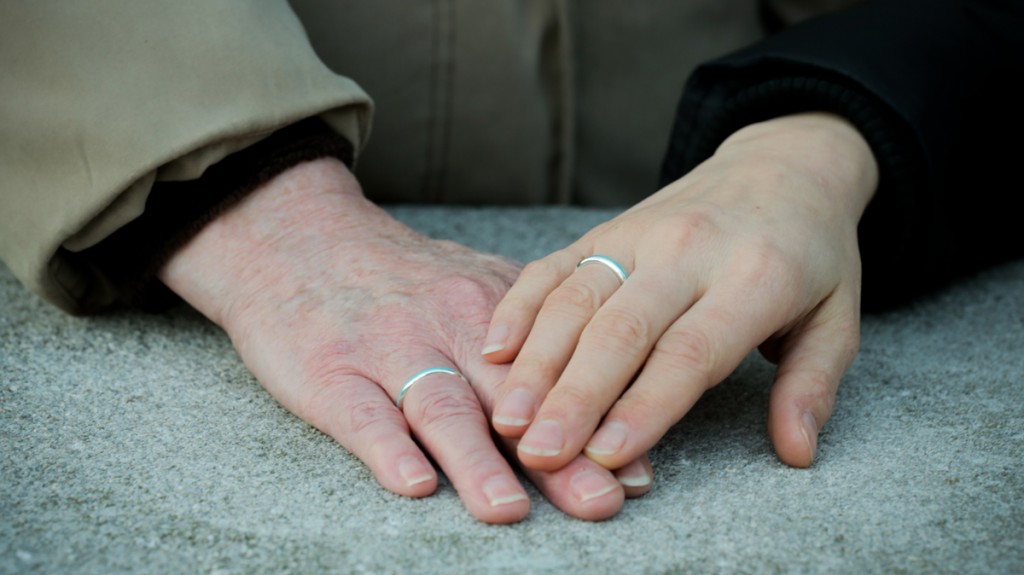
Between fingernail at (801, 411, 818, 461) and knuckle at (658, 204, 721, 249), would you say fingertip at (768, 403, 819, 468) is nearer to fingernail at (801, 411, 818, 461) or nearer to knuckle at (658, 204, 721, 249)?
fingernail at (801, 411, 818, 461)

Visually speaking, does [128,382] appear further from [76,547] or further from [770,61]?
[770,61]

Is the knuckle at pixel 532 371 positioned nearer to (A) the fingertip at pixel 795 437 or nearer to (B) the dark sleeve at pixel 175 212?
(A) the fingertip at pixel 795 437

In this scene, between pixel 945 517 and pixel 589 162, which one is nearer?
pixel 945 517

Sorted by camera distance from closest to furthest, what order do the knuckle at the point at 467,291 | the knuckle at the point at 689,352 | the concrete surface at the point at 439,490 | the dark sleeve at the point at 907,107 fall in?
1. the concrete surface at the point at 439,490
2. the knuckle at the point at 689,352
3. the knuckle at the point at 467,291
4. the dark sleeve at the point at 907,107

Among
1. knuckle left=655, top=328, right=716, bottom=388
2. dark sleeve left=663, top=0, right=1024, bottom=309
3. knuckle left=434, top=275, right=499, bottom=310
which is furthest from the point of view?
dark sleeve left=663, top=0, right=1024, bottom=309

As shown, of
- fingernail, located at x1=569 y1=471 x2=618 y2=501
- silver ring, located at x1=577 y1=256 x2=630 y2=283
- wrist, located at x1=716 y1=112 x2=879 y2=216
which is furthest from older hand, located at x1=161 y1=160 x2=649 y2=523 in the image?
wrist, located at x1=716 y1=112 x2=879 y2=216

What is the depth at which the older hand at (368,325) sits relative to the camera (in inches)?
27.9

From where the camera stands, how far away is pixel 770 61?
41.8 inches

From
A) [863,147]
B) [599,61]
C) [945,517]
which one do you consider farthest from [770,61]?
[945,517]

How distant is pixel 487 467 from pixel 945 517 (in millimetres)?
351

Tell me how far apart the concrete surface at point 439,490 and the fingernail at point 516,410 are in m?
0.06

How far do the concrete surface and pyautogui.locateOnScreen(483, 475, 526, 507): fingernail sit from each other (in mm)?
24

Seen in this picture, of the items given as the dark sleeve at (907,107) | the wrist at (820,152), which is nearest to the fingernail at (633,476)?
the wrist at (820,152)

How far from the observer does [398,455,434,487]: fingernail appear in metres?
0.71
